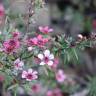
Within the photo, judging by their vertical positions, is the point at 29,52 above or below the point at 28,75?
above

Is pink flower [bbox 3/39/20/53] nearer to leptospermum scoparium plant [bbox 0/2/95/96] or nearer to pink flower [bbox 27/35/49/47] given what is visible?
leptospermum scoparium plant [bbox 0/2/95/96]

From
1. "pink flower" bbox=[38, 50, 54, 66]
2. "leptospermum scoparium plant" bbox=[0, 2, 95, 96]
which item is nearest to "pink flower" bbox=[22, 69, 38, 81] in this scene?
"leptospermum scoparium plant" bbox=[0, 2, 95, 96]

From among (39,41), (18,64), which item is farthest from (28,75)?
(39,41)

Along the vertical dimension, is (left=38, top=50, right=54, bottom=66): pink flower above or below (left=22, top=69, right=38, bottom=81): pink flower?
above

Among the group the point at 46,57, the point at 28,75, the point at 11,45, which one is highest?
the point at 11,45

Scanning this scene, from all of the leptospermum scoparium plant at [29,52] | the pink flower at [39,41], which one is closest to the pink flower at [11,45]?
the leptospermum scoparium plant at [29,52]

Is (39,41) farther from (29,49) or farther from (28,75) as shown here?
(28,75)

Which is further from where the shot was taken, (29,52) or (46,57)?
(29,52)

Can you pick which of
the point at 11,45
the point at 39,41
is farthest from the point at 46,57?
the point at 11,45

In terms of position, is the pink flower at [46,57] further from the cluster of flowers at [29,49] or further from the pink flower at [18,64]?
the pink flower at [18,64]
